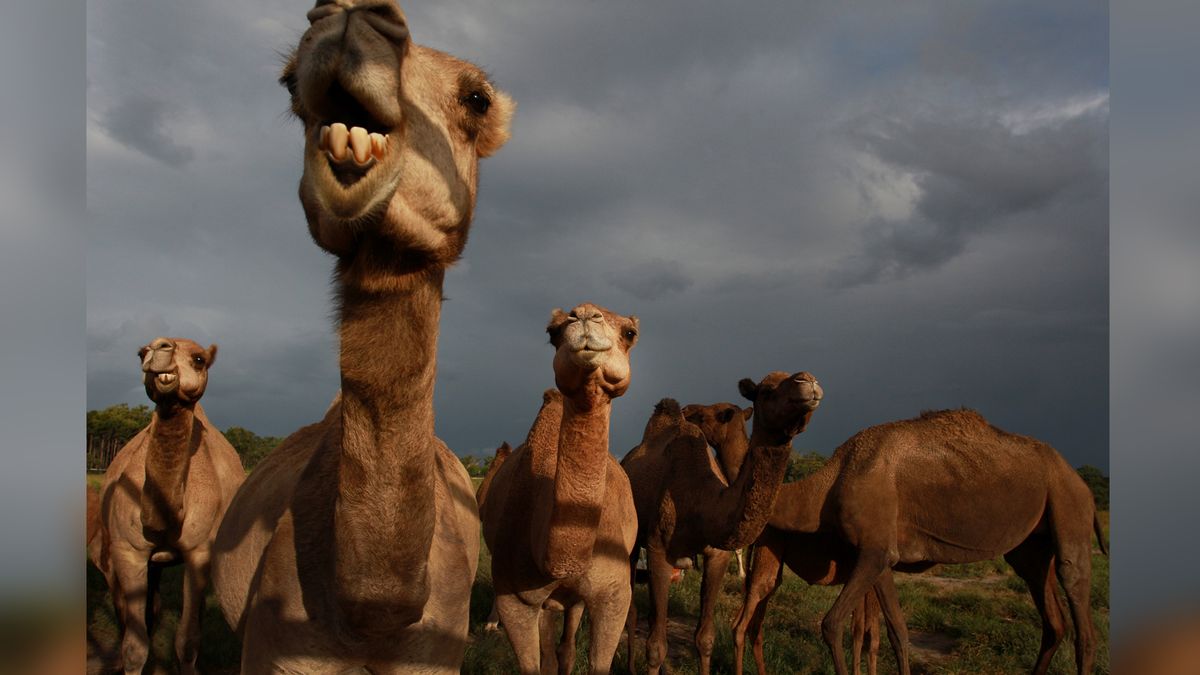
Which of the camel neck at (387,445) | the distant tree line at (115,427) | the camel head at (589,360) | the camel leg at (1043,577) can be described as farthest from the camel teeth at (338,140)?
the distant tree line at (115,427)

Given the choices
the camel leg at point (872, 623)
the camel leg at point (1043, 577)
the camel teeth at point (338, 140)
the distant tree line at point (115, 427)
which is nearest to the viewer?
the camel teeth at point (338, 140)

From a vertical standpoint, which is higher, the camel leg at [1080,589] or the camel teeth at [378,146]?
the camel teeth at [378,146]

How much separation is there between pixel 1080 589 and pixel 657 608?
5354 mm

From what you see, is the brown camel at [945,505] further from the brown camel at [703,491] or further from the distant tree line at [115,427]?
the distant tree line at [115,427]

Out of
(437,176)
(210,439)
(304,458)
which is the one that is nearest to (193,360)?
(210,439)

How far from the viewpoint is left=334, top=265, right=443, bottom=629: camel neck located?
238 centimetres

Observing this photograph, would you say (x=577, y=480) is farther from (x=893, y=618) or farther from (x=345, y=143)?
(x=893, y=618)

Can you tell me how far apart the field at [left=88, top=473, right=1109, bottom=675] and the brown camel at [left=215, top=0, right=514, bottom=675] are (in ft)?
19.2

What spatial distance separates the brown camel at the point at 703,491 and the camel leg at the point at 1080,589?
4228 mm

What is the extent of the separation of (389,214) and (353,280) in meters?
0.37

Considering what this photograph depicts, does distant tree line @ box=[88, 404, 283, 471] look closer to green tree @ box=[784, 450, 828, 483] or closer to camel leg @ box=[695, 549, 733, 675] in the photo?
green tree @ box=[784, 450, 828, 483]

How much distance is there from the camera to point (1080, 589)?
30.2 ft

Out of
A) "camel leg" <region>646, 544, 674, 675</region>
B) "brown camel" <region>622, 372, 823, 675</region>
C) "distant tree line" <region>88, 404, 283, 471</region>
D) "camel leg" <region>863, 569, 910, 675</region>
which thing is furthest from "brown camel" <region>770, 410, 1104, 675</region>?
"distant tree line" <region>88, 404, 283, 471</region>

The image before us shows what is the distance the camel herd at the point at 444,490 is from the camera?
217 centimetres
